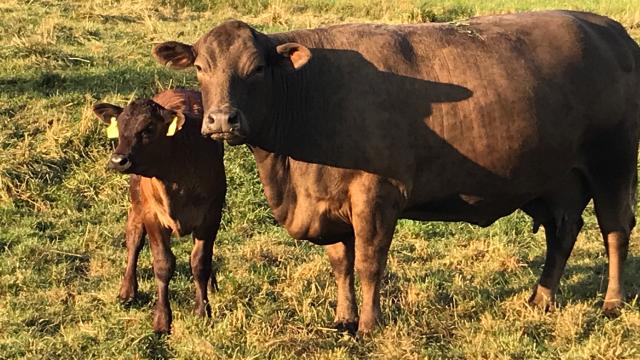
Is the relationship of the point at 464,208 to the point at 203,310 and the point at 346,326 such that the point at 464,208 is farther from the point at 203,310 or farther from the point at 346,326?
the point at 203,310

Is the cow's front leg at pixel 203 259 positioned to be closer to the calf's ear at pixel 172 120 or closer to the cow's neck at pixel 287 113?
the calf's ear at pixel 172 120

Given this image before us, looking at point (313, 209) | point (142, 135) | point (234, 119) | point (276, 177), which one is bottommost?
point (313, 209)

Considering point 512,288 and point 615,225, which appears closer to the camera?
point 615,225

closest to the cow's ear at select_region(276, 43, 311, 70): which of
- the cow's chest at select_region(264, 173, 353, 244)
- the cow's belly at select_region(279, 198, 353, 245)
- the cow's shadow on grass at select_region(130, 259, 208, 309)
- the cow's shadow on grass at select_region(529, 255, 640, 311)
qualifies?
the cow's chest at select_region(264, 173, 353, 244)

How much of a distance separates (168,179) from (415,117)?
182 centimetres

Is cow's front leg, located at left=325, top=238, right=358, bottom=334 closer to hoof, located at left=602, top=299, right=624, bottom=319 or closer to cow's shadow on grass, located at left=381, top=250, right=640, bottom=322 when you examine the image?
cow's shadow on grass, located at left=381, top=250, right=640, bottom=322

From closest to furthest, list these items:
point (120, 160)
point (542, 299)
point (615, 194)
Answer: point (120, 160) → point (615, 194) → point (542, 299)

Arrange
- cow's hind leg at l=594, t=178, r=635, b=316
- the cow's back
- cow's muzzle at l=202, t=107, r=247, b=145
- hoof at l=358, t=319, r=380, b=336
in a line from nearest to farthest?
cow's muzzle at l=202, t=107, r=247, b=145 → the cow's back → hoof at l=358, t=319, r=380, b=336 → cow's hind leg at l=594, t=178, r=635, b=316

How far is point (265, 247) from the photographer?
7473mm

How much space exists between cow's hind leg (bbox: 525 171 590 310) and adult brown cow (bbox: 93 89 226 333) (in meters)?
2.44

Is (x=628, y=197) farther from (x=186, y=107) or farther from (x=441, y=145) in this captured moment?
(x=186, y=107)

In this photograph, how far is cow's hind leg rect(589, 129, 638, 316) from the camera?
19.5 feet

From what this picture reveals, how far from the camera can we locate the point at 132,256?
6.68m

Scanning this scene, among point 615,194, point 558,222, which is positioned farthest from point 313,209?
point 615,194
